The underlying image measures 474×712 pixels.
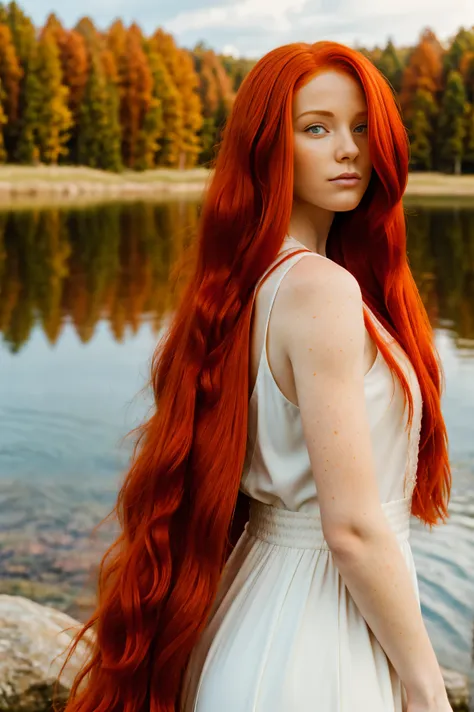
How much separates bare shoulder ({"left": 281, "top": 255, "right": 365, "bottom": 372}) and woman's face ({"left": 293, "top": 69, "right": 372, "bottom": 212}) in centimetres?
15

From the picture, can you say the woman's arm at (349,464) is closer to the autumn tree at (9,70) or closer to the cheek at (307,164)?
the cheek at (307,164)

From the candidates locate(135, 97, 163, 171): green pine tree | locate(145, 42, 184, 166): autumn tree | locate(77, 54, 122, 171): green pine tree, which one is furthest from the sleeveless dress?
locate(135, 97, 163, 171): green pine tree

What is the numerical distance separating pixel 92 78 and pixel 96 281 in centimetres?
424

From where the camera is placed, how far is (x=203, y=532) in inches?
45.1

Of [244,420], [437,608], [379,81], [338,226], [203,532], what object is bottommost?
[437,608]

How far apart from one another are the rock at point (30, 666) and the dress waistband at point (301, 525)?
132cm

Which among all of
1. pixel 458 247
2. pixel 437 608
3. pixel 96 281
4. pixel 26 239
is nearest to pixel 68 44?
pixel 26 239

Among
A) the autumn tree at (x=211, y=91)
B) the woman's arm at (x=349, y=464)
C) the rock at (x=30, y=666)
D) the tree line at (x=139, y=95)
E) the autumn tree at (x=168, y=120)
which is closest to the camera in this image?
the woman's arm at (x=349, y=464)

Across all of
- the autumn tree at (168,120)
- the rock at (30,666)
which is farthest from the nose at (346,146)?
the autumn tree at (168,120)

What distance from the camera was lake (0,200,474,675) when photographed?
4.36 metres

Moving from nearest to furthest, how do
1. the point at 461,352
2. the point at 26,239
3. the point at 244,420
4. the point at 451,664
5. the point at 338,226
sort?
the point at 244,420 < the point at 338,226 < the point at 451,664 < the point at 461,352 < the point at 26,239

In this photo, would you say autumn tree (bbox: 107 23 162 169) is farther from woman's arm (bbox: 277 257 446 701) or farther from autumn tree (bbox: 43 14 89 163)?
woman's arm (bbox: 277 257 446 701)

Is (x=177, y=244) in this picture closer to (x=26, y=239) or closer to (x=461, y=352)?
(x=26, y=239)

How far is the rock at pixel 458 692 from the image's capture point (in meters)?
2.75
